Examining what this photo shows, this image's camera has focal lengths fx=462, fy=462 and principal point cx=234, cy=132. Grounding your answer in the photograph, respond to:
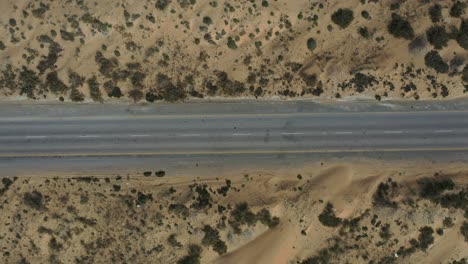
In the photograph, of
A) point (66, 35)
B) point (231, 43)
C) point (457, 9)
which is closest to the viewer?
point (66, 35)

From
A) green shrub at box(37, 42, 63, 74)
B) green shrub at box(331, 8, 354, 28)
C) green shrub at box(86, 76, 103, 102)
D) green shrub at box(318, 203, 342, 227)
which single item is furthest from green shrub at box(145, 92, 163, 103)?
green shrub at box(318, 203, 342, 227)

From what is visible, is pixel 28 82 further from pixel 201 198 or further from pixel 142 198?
pixel 201 198

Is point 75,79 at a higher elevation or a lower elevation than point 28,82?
lower

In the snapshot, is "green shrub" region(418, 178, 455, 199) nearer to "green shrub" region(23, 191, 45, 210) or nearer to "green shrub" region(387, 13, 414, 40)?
"green shrub" region(387, 13, 414, 40)

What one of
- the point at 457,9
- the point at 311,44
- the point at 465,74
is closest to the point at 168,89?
the point at 311,44

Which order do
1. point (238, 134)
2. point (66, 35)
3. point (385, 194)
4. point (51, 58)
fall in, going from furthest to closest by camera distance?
point (238, 134)
point (385, 194)
point (51, 58)
point (66, 35)

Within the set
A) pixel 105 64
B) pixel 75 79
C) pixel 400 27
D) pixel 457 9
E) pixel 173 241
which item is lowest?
pixel 173 241
